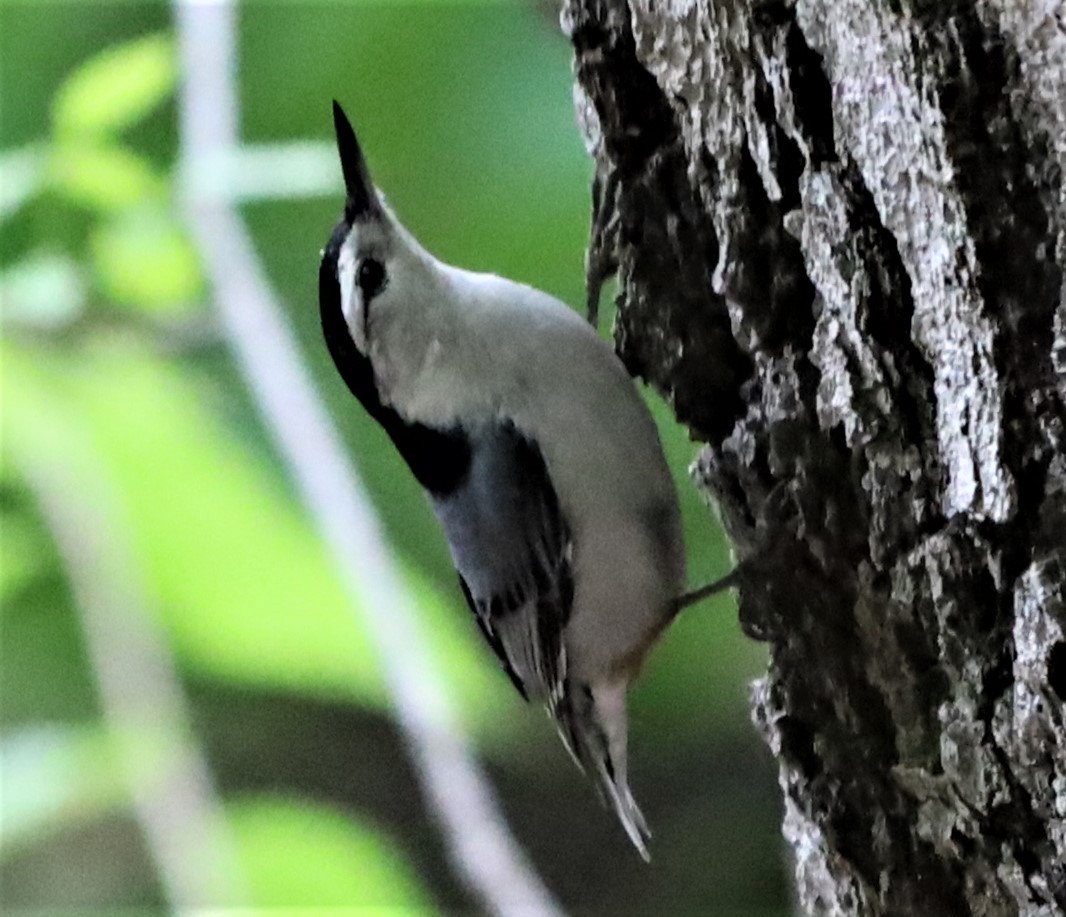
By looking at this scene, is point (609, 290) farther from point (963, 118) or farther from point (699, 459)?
point (963, 118)

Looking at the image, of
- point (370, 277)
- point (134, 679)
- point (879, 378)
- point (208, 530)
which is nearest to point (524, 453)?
point (370, 277)

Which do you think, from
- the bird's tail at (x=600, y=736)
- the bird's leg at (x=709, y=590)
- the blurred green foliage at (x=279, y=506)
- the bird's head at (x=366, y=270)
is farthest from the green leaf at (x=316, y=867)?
the bird's head at (x=366, y=270)

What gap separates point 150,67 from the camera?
1277mm

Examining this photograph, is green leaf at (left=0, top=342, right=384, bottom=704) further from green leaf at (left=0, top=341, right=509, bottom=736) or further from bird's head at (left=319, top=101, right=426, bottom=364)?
bird's head at (left=319, top=101, right=426, bottom=364)

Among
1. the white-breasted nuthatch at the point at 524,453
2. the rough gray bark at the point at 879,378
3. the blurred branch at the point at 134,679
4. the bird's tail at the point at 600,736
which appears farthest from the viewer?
the blurred branch at the point at 134,679

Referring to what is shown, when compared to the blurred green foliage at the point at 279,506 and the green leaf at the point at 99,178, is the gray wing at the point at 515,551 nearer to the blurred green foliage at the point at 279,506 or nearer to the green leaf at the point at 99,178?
the blurred green foliage at the point at 279,506

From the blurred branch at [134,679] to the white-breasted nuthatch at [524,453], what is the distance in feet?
1.93

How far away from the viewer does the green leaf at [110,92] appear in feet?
4.10

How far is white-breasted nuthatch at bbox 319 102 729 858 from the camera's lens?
0.97 meters

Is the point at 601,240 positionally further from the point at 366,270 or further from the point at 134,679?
the point at 134,679

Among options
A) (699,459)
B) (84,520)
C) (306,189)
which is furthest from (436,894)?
(699,459)

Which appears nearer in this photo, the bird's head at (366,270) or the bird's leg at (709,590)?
the bird's leg at (709,590)

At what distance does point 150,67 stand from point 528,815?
126 cm

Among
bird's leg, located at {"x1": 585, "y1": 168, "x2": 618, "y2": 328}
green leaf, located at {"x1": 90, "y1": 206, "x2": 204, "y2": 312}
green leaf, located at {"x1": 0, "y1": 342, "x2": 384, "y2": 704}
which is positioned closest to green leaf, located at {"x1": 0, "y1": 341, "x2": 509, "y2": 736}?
green leaf, located at {"x1": 0, "y1": 342, "x2": 384, "y2": 704}
